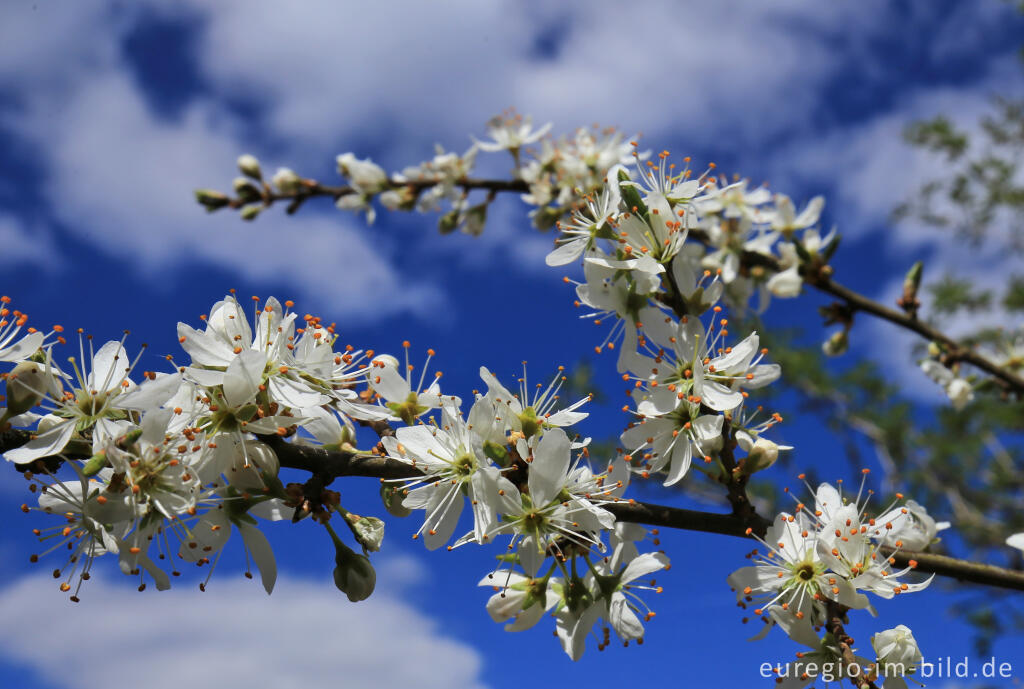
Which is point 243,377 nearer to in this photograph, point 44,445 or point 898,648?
point 44,445

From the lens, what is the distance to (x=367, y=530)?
5.06ft

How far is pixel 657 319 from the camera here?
5.59 feet

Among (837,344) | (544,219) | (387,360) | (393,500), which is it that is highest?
(544,219)

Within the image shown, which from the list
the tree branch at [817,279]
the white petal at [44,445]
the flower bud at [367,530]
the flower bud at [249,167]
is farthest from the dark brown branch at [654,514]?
the flower bud at [249,167]

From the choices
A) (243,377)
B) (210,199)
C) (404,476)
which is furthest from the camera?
(210,199)

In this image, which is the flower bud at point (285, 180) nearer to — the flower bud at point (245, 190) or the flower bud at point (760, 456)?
the flower bud at point (245, 190)

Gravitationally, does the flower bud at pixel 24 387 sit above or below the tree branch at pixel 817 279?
below

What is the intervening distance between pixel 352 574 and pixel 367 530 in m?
0.10

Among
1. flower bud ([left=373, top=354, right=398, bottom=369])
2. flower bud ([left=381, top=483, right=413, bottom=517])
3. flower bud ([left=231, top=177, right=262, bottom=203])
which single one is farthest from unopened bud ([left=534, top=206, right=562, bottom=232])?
flower bud ([left=381, top=483, right=413, bottom=517])

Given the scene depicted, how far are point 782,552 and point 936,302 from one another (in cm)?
969

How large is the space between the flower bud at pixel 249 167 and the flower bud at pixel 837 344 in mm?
2750

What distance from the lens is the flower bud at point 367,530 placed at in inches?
60.4

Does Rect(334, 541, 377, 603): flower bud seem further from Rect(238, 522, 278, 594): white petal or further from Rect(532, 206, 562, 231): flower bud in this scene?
Rect(532, 206, 562, 231): flower bud

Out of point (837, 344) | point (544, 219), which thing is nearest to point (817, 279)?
point (837, 344)
